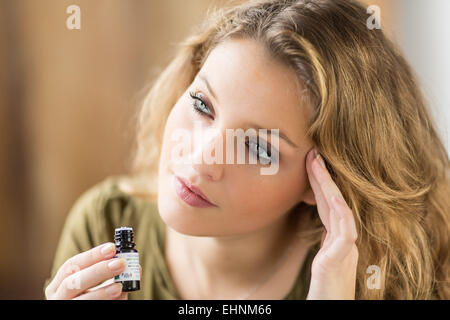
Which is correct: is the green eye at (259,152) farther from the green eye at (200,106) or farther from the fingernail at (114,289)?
the fingernail at (114,289)

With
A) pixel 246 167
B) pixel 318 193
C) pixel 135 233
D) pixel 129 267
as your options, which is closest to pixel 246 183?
pixel 246 167

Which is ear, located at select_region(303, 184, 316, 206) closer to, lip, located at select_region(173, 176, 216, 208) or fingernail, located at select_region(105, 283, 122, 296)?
lip, located at select_region(173, 176, 216, 208)

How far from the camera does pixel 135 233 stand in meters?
1.15

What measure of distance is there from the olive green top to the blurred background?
32cm

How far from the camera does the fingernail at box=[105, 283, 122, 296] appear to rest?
30.6 inches

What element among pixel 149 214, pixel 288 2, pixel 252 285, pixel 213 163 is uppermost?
pixel 288 2

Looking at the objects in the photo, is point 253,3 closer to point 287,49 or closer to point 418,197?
point 287,49

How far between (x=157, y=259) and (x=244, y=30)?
0.51 m

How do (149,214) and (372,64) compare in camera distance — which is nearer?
(372,64)

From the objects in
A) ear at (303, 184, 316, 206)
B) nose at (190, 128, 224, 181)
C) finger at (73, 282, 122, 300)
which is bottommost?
finger at (73, 282, 122, 300)

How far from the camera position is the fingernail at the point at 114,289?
2.55 ft

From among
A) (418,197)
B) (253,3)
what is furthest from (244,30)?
(418,197)

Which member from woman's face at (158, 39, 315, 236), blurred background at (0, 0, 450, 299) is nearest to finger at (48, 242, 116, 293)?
woman's face at (158, 39, 315, 236)

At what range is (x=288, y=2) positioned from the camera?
0.89 m
